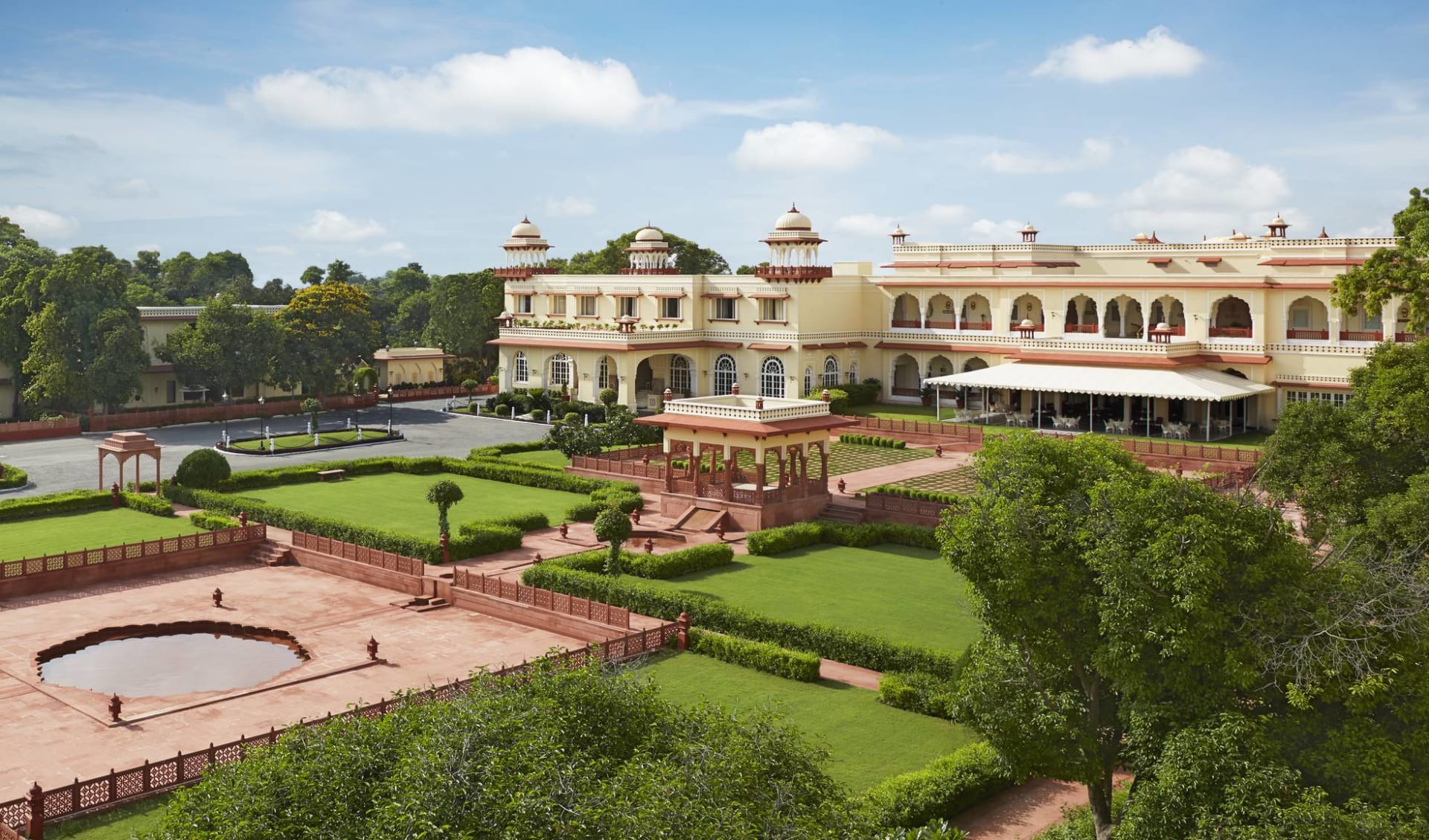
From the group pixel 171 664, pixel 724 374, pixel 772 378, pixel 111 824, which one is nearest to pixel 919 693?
pixel 111 824

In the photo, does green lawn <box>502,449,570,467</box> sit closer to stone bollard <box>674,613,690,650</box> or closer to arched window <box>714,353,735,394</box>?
arched window <box>714,353,735,394</box>

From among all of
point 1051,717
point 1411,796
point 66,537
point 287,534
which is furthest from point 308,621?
point 1411,796

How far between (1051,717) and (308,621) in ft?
56.7

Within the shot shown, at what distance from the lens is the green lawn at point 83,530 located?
32344 mm

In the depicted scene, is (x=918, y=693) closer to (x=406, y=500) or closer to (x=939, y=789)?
(x=939, y=789)

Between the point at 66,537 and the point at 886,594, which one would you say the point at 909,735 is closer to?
the point at 886,594

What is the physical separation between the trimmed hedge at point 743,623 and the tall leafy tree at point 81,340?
35402 mm

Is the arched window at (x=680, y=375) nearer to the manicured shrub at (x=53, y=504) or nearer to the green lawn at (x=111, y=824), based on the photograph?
the manicured shrub at (x=53, y=504)

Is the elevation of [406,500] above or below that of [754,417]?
below

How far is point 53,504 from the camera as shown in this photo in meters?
37.0

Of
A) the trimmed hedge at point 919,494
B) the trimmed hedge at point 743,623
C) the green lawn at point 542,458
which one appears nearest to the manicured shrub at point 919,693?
the trimmed hedge at point 743,623

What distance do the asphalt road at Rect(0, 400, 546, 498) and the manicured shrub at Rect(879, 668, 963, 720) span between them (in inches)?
1178

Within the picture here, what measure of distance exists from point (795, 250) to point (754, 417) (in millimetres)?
23923

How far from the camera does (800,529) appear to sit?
33.3 metres
